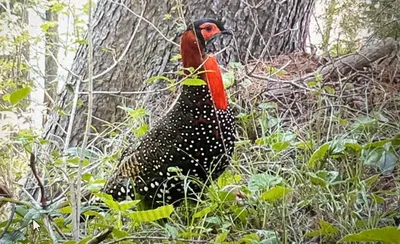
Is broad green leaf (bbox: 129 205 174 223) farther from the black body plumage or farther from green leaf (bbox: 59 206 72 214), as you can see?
the black body plumage

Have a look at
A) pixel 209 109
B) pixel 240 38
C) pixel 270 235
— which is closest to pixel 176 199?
pixel 209 109

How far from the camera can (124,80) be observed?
7.25 feet

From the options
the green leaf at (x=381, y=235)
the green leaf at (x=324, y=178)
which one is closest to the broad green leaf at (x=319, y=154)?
the green leaf at (x=324, y=178)

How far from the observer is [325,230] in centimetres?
116

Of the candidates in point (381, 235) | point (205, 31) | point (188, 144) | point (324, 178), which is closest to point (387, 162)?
point (324, 178)

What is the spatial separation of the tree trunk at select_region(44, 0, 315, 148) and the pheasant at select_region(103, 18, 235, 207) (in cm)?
62

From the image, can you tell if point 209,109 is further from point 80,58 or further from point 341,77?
point 80,58

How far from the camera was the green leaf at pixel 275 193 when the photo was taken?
1242mm

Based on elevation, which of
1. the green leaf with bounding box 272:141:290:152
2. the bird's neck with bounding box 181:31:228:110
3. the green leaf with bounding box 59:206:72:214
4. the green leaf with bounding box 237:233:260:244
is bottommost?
the green leaf with bounding box 237:233:260:244

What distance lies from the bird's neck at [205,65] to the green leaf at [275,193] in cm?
Result: 31

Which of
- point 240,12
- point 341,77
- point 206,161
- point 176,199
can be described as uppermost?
point 240,12

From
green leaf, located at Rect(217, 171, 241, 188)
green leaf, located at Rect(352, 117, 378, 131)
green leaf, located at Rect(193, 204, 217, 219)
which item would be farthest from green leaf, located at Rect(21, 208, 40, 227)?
green leaf, located at Rect(352, 117, 378, 131)

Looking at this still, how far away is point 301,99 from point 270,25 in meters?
0.47

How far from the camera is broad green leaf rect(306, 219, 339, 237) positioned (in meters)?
1.15
